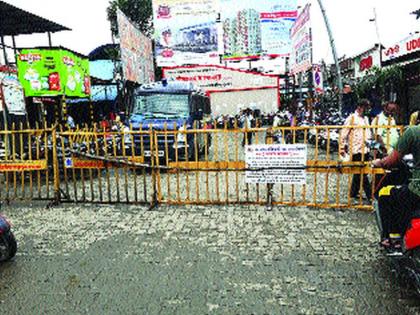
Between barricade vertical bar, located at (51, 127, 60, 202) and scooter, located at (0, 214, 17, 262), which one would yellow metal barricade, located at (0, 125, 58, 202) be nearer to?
barricade vertical bar, located at (51, 127, 60, 202)

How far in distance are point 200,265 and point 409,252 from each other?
2.16 m

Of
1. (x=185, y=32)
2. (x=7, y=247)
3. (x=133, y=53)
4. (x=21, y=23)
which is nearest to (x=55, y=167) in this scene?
(x=7, y=247)

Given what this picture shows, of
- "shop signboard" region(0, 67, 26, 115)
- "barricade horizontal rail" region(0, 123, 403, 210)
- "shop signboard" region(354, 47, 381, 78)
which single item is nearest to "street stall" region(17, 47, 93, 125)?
"shop signboard" region(0, 67, 26, 115)

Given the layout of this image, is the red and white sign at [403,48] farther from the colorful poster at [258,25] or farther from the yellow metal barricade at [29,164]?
the colorful poster at [258,25]

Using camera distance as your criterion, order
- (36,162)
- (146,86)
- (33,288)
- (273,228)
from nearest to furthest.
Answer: (33,288) → (273,228) → (36,162) → (146,86)

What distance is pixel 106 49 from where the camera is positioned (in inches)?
1287

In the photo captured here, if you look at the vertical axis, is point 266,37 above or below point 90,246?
above

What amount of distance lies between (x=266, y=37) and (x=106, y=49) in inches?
505

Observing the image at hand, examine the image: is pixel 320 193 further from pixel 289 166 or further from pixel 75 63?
pixel 75 63

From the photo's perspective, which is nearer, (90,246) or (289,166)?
(90,246)

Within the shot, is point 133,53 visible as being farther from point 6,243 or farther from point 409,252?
point 409,252

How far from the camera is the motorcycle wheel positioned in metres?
4.84

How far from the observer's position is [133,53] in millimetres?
20469

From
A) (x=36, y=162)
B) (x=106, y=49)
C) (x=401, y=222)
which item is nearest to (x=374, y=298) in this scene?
(x=401, y=222)
